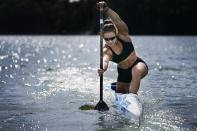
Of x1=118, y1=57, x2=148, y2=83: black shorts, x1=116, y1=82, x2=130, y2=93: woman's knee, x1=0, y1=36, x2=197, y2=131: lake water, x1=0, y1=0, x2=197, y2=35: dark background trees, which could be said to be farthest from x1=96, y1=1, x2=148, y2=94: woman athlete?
x1=0, y1=0, x2=197, y2=35: dark background trees

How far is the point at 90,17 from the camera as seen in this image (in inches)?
7136

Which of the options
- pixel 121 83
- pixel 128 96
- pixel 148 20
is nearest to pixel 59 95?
pixel 121 83

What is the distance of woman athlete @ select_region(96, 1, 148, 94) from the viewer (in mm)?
10211

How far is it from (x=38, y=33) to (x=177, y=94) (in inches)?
6629

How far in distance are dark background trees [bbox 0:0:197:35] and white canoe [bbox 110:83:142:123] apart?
5327 inches

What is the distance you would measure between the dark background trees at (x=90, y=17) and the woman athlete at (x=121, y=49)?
135m

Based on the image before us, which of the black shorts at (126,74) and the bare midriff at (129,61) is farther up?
the bare midriff at (129,61)

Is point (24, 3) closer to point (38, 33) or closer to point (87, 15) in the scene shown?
point (38, 33)

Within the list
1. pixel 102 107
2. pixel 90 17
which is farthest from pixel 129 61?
pixel 90 17

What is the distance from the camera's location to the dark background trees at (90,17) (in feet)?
472

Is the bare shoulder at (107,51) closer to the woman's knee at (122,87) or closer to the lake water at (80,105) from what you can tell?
the woman's knee at (122,87)

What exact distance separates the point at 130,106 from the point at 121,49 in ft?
5.91

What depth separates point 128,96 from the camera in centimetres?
1020

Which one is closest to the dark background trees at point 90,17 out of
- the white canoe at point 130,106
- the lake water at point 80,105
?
the lake water at point 80,105
